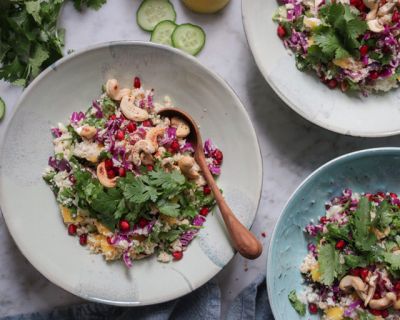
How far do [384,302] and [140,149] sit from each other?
5.94ft

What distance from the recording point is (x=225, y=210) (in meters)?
3.37

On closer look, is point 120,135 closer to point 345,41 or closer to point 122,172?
point 122,172

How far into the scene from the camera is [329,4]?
3.64m

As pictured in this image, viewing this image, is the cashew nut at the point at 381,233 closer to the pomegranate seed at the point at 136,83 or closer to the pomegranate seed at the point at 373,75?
the pomegranate seed at the point at 373,75

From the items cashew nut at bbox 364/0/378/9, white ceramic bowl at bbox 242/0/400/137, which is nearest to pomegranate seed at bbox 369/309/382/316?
white ceramic bowl at bbox 242/0/400/137

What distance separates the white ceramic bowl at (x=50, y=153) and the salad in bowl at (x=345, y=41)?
657 millimetres

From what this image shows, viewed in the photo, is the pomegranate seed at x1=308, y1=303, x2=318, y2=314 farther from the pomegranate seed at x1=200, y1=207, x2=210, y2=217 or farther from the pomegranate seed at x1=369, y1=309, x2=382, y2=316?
the pomegranate seed at x1=200, y1=207, x2=210, y2=217

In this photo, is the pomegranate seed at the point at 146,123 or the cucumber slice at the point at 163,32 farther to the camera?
the cucumber slice at the point at 163,32

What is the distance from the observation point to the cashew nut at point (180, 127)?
3.50m

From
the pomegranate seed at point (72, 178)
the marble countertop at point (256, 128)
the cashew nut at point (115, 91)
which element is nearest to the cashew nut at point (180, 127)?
the cashew nut at point (115, 91)

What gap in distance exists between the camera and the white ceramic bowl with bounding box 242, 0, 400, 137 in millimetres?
3541

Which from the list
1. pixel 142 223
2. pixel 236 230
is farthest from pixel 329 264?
pixel 142 223

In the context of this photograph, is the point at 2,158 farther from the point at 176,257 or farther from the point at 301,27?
the point at 301,27

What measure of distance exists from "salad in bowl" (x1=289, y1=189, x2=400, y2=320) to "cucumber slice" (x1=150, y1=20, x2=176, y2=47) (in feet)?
5.23
